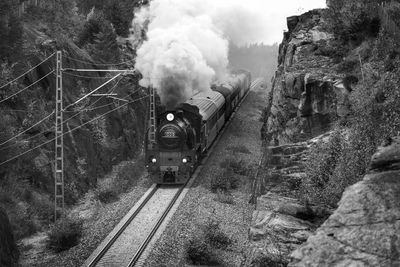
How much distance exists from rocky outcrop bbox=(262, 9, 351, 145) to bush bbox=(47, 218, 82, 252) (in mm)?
7889

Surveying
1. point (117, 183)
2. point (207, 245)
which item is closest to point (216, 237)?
point (207, 245)

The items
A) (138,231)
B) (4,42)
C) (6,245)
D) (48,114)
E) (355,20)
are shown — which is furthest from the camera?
(48,114)

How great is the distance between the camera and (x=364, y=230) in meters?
6.07

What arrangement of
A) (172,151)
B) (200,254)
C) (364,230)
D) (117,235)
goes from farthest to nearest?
(172,151), (117,235), (200,254), (364,230)

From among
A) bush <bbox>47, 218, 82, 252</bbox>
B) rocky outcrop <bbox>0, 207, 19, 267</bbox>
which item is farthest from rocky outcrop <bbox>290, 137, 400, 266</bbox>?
bush <bbox>47, 218, 82, 252</bbox>

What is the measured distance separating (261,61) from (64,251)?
93013 mm

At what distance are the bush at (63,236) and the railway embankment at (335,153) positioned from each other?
6.26 metres

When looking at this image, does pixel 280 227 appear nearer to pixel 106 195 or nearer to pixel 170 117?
pixel 170 117

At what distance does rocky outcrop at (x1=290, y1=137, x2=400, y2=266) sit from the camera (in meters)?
5.76

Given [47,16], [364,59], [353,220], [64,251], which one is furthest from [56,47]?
[353,220]

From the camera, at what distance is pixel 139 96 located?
34.0 m

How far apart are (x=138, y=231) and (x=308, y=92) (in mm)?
7355

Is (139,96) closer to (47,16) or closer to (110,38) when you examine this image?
(110,38)

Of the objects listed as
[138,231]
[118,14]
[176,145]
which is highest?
[118,14]
